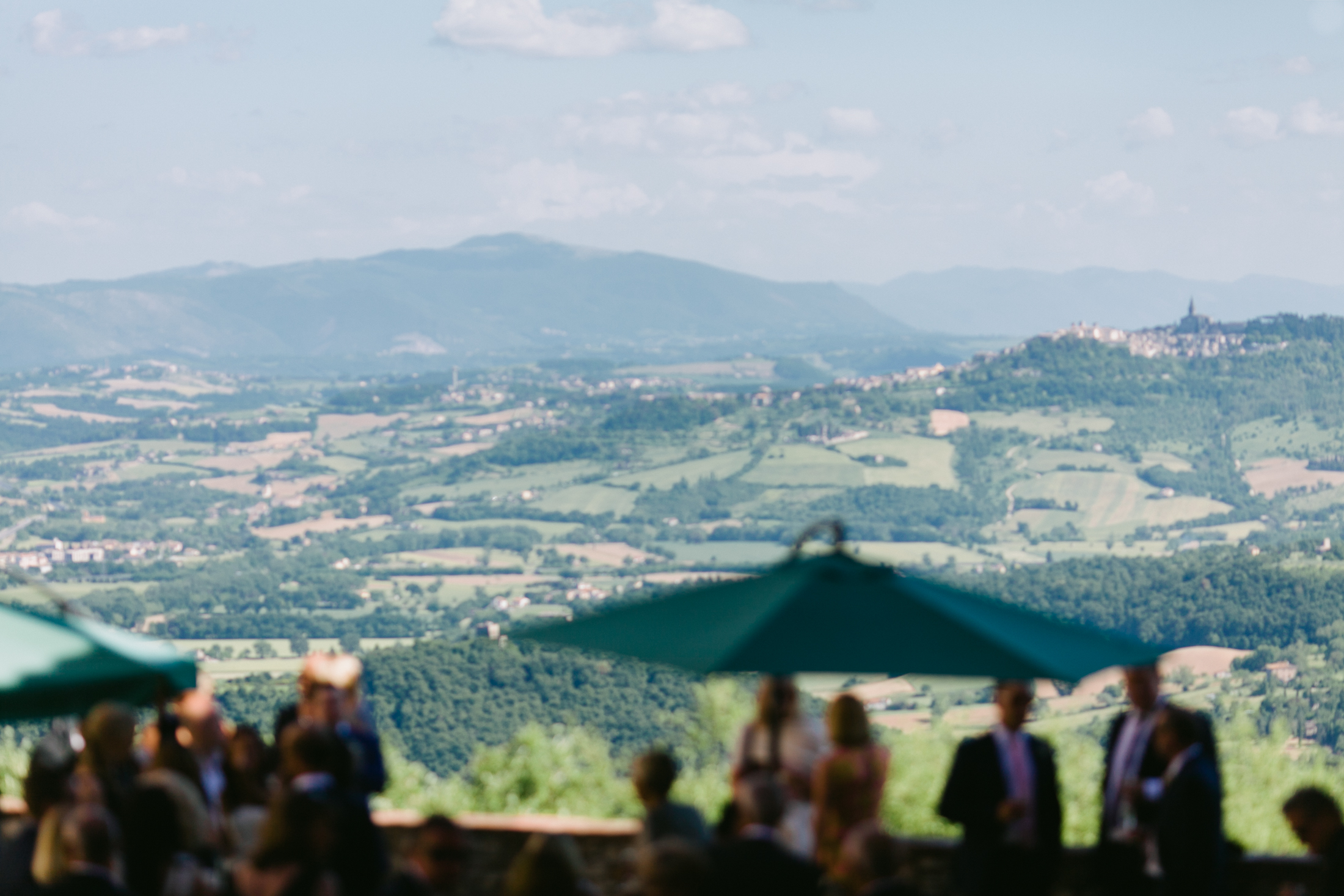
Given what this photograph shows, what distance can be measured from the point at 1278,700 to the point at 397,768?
6493 cm

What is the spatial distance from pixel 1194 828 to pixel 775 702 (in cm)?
186

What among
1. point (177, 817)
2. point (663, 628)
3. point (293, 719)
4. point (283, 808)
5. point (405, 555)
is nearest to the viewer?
point (283, 808)

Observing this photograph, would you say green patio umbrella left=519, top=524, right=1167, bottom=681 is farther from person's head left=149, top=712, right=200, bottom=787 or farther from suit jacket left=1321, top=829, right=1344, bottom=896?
person's head left=149, top=712, right=200, bottom=787

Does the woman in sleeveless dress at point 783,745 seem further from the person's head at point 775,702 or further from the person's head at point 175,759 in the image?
the person's head at point 175,759

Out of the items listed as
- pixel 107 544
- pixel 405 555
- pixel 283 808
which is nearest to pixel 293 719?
pixel 283 808

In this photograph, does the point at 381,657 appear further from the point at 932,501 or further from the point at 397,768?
the point at 932,501

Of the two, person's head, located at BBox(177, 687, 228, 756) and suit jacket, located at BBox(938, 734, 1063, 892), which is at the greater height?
person's head, located at BBox(177, 687, 228, 756)

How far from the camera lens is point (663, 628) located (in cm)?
652

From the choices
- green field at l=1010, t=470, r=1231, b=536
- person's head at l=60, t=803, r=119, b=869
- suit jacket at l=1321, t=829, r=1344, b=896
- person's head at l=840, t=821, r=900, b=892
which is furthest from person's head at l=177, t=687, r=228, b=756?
green field at l=1010, t=470, r=1231, b=536

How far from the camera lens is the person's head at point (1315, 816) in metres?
6.32

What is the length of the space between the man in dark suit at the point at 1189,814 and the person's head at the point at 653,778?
85.2 inches

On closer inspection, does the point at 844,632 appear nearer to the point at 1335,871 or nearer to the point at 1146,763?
the point at 1146,763

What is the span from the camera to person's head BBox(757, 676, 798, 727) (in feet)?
22.0

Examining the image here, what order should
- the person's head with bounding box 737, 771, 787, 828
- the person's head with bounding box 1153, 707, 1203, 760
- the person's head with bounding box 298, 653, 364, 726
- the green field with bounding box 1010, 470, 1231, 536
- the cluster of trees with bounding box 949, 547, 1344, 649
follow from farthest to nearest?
the green field with bounding box 1010, 470, 1231, 536, the cluster of trees with bounding box 949, 547, 1344, 649, the person's head with bounding box 298, 653, 364, 726, the person's head with bounding box 1153, 707, 1203, 760, the person's head with bounding box 737, 771, 787, 828
